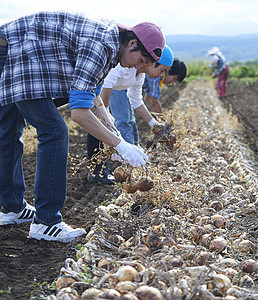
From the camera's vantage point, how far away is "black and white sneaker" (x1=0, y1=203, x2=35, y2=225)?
2.53 m

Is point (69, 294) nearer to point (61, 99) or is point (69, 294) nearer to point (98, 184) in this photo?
point (61, 99)

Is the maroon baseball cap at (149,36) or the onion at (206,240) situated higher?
the maroon baseball cap at (149,36)

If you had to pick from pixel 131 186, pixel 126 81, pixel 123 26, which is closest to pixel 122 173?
pixel 131 186

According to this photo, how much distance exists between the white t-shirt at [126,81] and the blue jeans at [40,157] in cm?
103

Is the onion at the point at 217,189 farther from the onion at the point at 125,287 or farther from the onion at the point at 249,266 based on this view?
the onion at the point at 125,287

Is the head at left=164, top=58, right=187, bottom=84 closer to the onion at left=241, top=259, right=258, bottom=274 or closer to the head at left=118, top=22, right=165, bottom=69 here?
the head at left=118, top=22, right=165, bottom=69

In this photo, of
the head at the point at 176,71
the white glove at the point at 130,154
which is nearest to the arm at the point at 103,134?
the white glove at the point at 130,154

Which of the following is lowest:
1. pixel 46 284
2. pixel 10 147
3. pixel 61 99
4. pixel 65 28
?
pixel 46 284

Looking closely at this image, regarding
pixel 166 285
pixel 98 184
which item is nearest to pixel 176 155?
pixel 98 184

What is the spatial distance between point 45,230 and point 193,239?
0.90 m

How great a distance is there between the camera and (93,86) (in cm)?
196

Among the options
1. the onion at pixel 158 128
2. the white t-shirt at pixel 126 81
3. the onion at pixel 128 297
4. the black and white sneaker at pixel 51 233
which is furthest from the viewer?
the onion at pixel 158 128

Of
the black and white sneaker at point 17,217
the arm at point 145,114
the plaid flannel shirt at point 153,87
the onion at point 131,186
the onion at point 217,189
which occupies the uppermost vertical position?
the plaid flannel shirt at point 153,87

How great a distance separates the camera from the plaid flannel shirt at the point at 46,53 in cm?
200
